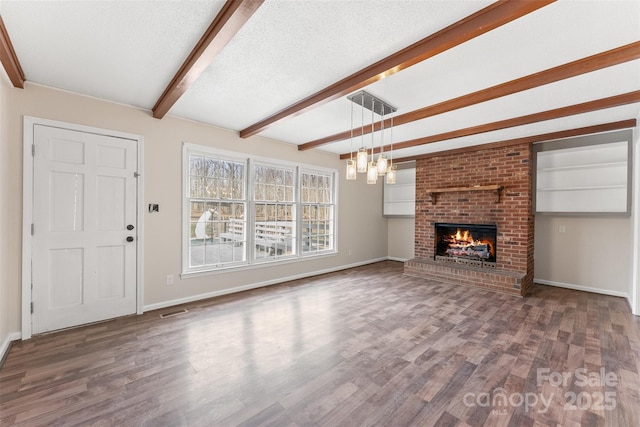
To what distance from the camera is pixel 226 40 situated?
188 centimetres

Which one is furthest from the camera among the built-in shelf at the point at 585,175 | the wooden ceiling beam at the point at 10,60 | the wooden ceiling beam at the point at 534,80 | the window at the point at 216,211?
the built-in shelf at the point at 585,175

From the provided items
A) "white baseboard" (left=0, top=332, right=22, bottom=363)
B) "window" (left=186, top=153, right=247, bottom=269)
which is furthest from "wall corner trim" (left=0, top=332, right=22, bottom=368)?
"window" (left=186, top=153, right=247, bottom=269)

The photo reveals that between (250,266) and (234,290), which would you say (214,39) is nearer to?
(250,266)

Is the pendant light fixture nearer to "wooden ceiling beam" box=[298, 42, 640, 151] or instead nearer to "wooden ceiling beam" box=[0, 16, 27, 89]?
"wooden ceiling beam" box=[298, 42, 640, 151]

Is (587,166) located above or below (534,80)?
below

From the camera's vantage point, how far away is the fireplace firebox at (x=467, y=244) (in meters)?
5.07

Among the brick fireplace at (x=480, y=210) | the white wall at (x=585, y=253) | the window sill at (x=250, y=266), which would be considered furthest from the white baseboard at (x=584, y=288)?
the window sill at (x=250, y=266)

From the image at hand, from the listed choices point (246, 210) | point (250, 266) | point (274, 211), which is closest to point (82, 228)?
point (246, 210)

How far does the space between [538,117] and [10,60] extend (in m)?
5.51

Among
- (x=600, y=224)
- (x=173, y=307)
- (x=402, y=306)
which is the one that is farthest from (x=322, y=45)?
(x=600, y=224)

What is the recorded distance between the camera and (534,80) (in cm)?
245

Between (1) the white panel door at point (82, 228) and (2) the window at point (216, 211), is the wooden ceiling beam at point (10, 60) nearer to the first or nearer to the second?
(1) the white panel door at point (82, 228)

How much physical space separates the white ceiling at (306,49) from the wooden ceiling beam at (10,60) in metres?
0.04

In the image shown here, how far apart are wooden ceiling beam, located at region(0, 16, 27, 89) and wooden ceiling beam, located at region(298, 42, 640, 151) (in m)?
3.67
